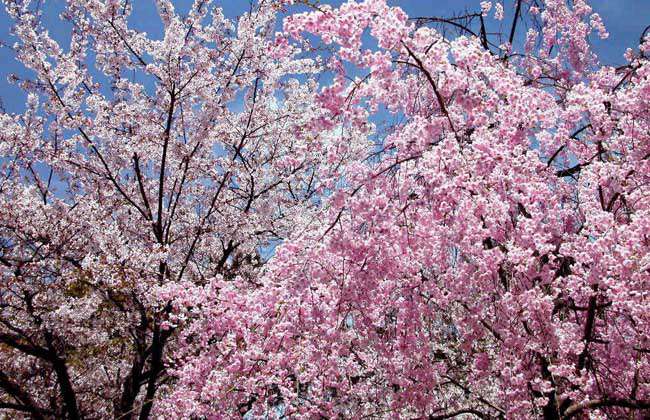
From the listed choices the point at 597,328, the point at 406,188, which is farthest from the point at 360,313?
the point at 597,328

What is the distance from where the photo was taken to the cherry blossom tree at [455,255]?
409 centimetres

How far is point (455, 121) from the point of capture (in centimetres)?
466

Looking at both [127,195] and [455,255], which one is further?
[127,195]

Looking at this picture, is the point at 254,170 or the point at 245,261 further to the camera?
the point at 245,261

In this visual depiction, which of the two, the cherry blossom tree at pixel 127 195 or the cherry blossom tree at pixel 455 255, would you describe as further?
Answer: the cherry blossom tree at pixel 127 195

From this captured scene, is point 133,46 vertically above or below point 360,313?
above

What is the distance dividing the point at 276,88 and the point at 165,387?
668 centimetres

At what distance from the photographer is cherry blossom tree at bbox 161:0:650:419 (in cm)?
409

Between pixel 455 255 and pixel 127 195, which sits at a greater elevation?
pixel 127 195

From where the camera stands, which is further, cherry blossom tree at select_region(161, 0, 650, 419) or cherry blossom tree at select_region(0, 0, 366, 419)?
cherry blossom tree at select_region(0, 0, 366, 419)

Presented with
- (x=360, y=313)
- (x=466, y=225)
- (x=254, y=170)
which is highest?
(x=254, y=170)

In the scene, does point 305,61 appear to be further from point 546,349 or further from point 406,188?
point 546,349

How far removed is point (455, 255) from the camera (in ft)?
15.9

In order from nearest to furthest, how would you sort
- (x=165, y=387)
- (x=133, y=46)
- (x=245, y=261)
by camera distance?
(x=133, y=46) → (x=165, y=387) → (x=245, y=261)
